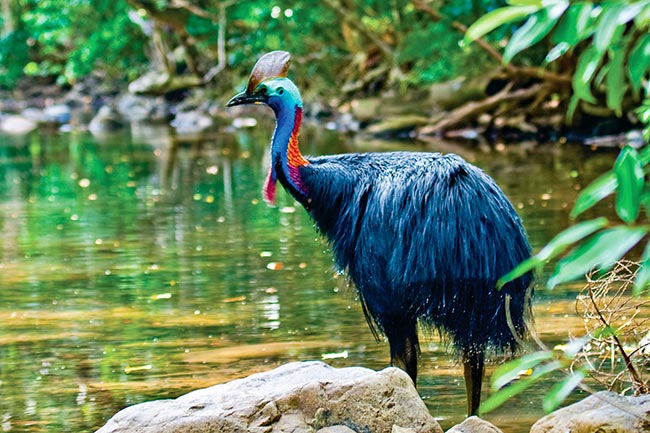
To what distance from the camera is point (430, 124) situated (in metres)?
20.3

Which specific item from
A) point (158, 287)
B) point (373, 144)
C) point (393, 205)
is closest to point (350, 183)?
point (393, 205)

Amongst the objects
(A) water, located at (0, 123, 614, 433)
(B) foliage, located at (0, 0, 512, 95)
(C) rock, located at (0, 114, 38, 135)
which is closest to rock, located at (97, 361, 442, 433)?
(A) water, located at (0, 123, 614, 433)

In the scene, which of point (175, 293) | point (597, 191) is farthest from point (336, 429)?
point (175, 293)

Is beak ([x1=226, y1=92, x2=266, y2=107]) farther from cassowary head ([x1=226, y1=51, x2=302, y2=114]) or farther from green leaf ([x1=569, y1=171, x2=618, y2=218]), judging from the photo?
green leaf ([x1=569, y1=171, x2=618, y2=218])

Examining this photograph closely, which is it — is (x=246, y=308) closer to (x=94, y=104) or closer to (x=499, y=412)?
(x=499, y=412)

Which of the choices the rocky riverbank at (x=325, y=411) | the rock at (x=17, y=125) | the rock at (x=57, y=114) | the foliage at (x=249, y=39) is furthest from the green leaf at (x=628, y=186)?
the rock at (x=57, y=114)

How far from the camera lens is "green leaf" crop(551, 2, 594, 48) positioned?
5.76 feet

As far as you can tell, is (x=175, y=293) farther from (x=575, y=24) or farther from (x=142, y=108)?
(x=142, y=108)

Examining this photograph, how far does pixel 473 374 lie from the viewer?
4973mm

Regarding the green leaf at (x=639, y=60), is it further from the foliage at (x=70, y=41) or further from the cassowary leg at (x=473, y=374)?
the foliage at (x=70, y=41)

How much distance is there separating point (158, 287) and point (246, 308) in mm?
952

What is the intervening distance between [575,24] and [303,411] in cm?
A: 265

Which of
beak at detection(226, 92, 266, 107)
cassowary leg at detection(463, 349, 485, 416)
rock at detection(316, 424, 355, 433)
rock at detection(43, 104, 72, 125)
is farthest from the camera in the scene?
rock at detection(43, 104, 72, 125)

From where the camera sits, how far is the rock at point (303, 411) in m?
4.15
